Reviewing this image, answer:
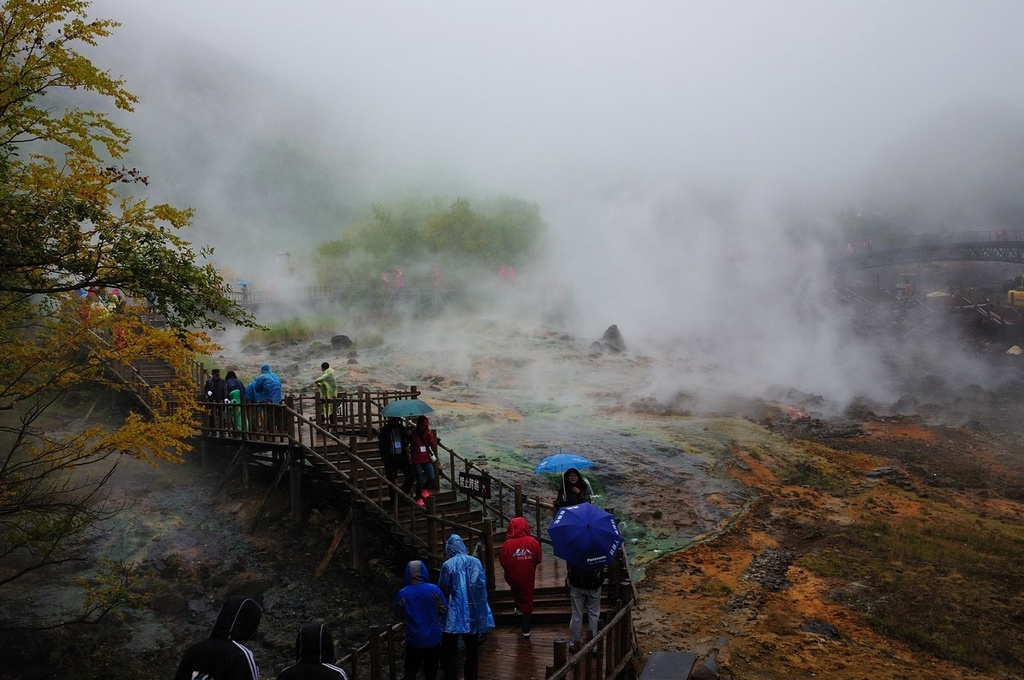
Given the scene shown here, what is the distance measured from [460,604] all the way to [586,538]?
138 cm

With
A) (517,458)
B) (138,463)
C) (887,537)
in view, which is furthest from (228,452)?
(887,537)

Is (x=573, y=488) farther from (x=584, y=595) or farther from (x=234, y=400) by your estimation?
(x=234, y=400)

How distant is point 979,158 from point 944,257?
5469 centimetres

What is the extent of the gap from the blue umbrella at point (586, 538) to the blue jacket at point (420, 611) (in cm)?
134

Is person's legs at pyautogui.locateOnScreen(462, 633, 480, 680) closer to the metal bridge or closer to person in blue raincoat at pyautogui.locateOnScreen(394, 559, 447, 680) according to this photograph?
person in blue raincoat at pyautogui.locateOnScreen(394, 559, 447, 680)

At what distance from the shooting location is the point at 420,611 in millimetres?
6008

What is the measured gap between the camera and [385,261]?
52.4 m

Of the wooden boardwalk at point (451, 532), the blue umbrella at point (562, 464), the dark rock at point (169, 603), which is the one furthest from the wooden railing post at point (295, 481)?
the blue umbrella at point (562, 464)

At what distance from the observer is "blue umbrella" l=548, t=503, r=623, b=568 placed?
657cm

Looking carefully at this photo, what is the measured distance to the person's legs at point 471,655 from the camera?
21.5 feet

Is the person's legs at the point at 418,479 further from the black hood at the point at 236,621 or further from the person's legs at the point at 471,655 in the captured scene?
the black hood at the point at 236,621

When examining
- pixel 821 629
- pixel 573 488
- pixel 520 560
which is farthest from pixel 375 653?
pixel 821 629

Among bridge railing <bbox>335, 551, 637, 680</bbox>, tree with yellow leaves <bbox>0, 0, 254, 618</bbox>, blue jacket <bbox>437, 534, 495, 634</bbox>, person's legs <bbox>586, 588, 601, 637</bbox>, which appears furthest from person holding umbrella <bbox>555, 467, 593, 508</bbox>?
tree with yellow leaves <bbox>0, 0, 254, 618</bbox>

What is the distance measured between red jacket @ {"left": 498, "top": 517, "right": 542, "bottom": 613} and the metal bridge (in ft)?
190
